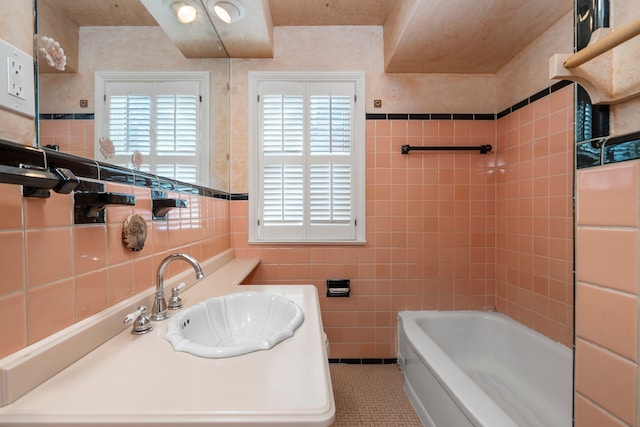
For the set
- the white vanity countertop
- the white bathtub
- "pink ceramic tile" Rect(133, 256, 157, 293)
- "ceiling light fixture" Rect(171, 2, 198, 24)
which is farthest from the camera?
"ceiling light fixture" Rect(171, 2, 198, 24)

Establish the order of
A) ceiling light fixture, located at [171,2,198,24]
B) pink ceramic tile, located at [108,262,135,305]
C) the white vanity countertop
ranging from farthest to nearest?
ceiling light fixture, located at [171,2,198,24] < pink ceramic tile, located at [108,262,135,305] < the white vanity countertop

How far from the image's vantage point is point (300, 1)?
5.67 ft

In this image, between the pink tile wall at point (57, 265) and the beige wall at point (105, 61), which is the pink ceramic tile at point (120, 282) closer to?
the pink tile wall at point (57, 265)

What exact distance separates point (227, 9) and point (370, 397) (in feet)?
7.97

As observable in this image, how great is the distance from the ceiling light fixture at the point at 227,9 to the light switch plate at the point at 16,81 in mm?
1151

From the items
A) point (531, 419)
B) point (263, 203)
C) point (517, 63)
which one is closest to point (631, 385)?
point (531, 419)

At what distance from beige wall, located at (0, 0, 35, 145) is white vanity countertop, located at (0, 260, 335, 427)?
1.74 ft

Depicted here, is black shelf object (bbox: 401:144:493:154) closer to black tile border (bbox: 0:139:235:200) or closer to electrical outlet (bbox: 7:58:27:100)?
black tile border (bbox: 0:139:235:200)

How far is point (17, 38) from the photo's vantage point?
0.58m

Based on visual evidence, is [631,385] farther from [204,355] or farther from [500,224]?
[500,224]

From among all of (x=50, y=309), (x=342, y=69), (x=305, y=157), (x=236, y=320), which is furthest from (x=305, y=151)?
(x=50, y=309)

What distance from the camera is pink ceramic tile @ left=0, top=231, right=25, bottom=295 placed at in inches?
19.7

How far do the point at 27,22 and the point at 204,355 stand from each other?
877 mm

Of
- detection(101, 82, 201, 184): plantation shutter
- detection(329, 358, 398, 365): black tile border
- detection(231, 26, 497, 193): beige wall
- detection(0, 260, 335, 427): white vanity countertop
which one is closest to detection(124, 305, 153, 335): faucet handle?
detection(0, 260, 335, 427): white vanity countertop
